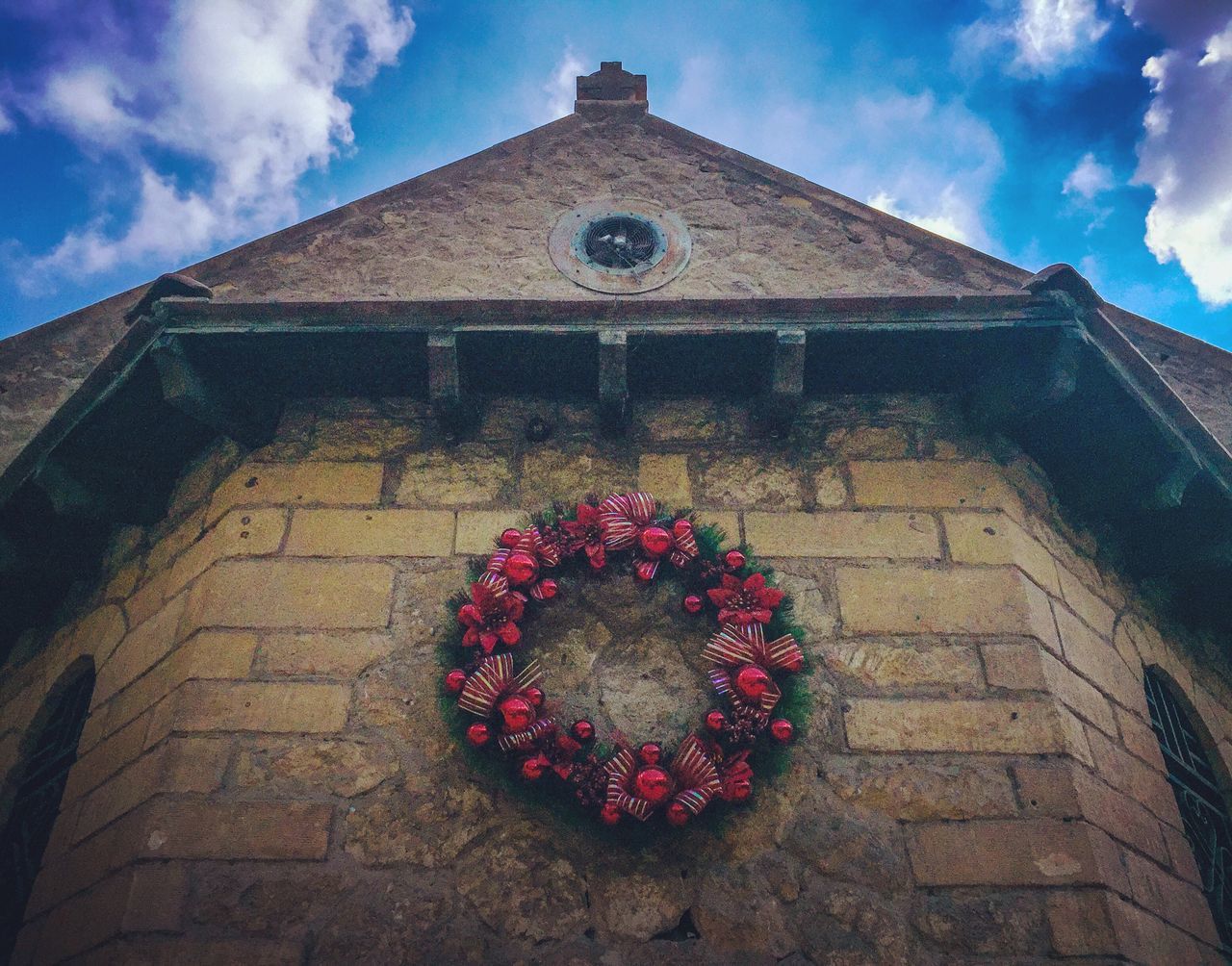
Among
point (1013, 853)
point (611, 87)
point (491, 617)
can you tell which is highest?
point (611, 87)

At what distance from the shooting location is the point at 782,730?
2.81 m

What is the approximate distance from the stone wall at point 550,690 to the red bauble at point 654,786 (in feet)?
0.61

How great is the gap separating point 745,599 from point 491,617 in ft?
3.46

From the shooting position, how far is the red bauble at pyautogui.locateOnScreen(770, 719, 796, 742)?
110 inches

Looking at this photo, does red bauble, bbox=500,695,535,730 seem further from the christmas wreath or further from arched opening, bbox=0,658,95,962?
arched opening, bbox=0,658,95,962

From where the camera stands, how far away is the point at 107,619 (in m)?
3.84

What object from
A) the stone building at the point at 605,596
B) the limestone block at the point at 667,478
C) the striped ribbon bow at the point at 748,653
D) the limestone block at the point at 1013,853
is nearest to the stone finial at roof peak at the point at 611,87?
the stone building at the point at 605,596

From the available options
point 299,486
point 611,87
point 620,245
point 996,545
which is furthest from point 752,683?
point 611,87

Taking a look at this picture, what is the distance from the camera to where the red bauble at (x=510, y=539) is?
325 centimetres

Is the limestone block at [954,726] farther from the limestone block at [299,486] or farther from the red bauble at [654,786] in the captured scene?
the limestone block at [299,486]

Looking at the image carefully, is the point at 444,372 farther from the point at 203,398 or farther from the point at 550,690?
the point at 550,690

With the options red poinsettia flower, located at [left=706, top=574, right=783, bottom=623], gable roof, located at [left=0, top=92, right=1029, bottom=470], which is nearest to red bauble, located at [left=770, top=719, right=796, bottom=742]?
red poinsettia flower, located at [left=706, top=574, right=783, bottom=623]

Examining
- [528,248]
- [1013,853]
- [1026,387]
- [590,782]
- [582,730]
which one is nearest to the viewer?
[1013,853]

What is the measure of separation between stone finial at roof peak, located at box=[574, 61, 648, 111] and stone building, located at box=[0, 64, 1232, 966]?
1.32 metres
